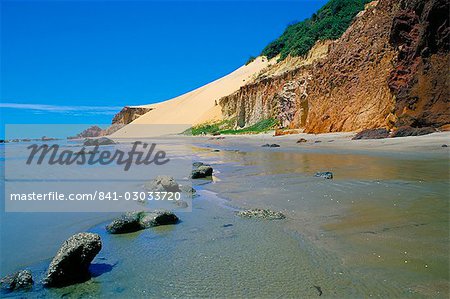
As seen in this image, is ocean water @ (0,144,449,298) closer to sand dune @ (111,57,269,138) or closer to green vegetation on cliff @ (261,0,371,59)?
green vegetation on cliff @ (261,0,371,59)

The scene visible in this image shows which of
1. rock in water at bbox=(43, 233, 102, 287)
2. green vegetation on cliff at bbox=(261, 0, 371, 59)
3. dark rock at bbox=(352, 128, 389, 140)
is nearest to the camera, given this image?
rock in water at bbox=(43, 233, 102, 287)

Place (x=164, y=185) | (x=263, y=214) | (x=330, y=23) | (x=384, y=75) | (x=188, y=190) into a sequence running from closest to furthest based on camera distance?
(x=263, y=214) → (x=188, y=190) → (x=164, y=185) → (x=384, y=75) → (x=330, y=23)

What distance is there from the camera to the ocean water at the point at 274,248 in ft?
7.59

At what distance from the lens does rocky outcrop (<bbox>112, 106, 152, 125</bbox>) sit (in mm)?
87125

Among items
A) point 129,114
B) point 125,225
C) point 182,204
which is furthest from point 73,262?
point 129,114

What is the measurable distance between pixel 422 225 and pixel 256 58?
74897 millimetres

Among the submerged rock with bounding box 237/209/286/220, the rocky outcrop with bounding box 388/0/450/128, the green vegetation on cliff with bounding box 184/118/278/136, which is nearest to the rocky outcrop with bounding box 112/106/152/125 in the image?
the green vegetation on cliff with bounding box 184/118/278/136

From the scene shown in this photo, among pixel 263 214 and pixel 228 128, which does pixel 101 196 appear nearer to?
pixel 263 214

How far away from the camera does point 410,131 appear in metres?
13.3

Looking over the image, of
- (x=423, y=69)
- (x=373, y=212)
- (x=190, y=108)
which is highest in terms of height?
(x=190, y=108)

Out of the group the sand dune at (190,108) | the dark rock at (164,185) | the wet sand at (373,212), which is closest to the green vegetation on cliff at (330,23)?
the sand dune at (190,108)

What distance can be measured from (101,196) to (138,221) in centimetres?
A: 246

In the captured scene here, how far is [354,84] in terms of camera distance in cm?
1991

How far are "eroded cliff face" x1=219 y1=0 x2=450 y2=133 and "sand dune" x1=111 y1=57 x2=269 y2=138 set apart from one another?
1469 inches
